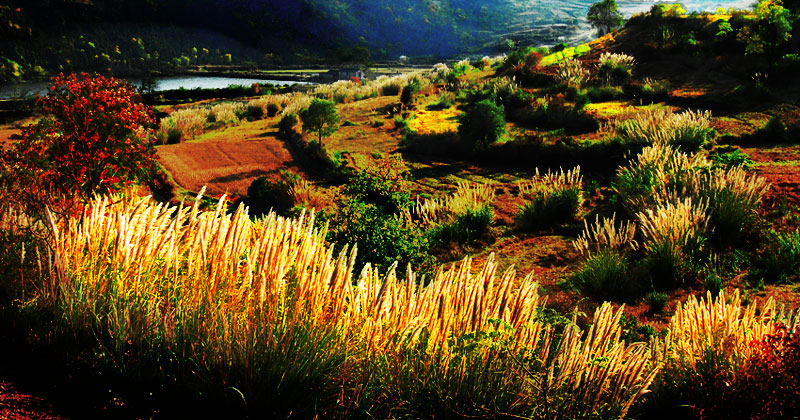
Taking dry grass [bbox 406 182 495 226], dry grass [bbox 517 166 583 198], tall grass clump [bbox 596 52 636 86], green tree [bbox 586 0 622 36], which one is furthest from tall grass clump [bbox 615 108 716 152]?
green tree [bbox 586 0 622 36]

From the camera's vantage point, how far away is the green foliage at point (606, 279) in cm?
539

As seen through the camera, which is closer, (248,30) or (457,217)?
(457,217)

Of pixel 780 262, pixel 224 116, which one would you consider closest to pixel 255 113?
pixel 224 116

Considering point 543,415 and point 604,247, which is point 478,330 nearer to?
point 543,415

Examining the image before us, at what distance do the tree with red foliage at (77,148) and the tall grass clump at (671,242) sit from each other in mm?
5979

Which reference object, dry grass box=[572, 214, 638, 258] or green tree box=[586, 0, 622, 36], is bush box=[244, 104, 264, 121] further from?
A: green tree box=[586, 0, 622, 36]

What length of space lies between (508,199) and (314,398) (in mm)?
7179

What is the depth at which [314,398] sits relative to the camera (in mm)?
2814

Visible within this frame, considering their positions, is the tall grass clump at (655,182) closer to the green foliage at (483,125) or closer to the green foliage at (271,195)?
the green foliage at (483,125)

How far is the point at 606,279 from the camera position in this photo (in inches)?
213

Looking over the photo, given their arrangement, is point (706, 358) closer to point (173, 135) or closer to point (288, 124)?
point (288, 124)

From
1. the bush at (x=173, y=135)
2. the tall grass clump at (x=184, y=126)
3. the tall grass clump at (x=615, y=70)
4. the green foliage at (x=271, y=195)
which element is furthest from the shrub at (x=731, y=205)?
the tall grass clump at (x=184, y=126)

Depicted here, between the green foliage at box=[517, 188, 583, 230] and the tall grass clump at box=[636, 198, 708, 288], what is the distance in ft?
6.81

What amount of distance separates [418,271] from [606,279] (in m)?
2.05
